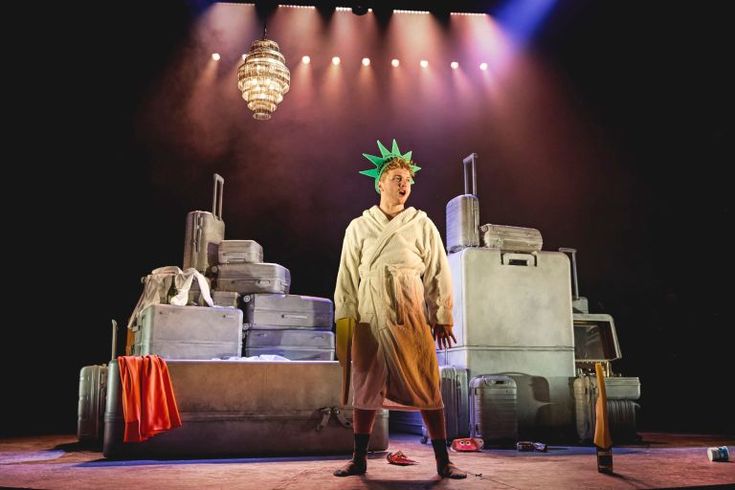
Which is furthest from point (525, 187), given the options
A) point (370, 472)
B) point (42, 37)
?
point (42, 37)

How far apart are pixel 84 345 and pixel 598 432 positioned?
5835mm

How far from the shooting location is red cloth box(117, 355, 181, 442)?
3.83m

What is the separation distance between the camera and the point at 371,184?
7.88m

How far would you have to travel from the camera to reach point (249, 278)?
603 cm

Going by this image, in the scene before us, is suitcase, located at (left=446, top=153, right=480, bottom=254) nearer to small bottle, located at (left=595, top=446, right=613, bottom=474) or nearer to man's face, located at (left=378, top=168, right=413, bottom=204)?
man's face, located at (left=378, top=168, right=413, bottom=204)

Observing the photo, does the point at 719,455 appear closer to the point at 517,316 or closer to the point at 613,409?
the point at 613,409

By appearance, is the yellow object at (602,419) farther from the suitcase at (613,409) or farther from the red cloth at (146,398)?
the red cloth at (146,398)

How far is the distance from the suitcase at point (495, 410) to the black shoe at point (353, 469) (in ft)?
6.82

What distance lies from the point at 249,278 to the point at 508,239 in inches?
101

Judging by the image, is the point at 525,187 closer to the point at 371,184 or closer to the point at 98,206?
the point at 371,184

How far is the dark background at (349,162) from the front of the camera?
7.10 m

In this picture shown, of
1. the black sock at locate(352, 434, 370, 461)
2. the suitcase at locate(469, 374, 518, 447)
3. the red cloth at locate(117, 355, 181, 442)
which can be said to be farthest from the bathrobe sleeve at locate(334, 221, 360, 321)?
the suitcase at locate(469, 374, 518, 447)

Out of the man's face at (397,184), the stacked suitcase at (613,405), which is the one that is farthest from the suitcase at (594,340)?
the man's face at (397,184)

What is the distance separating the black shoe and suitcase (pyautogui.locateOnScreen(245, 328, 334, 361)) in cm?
260
